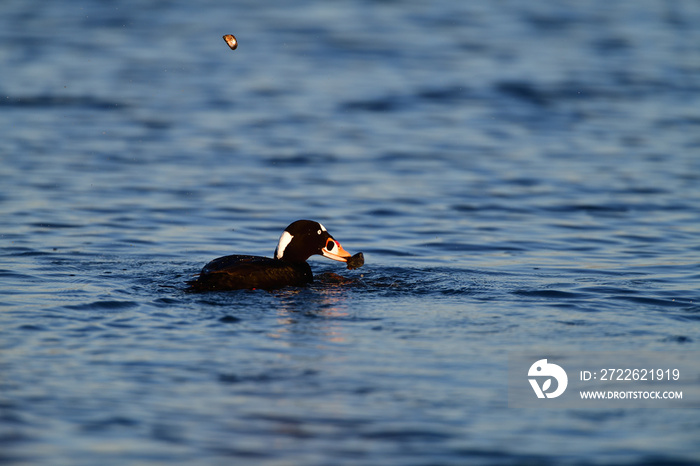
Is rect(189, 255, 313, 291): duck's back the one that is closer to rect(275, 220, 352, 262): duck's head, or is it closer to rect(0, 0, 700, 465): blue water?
rect(0, 0, 700, 465): blue water

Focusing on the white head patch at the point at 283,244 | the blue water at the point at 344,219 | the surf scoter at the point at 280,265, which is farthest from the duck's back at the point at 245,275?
the white head patch at the point at 283,244

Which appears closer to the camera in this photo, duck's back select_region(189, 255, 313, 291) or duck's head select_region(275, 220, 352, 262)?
duck's back select_region(189, 255, 313, 291)

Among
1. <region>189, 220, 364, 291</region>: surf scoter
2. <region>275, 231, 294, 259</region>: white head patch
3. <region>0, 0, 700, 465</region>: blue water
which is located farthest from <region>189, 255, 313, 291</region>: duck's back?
<region>275, 231, 294, 259</region>: white head patch

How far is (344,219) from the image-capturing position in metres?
12.7

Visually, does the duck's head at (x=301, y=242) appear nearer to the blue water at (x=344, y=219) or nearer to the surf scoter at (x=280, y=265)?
the surf scoter at (x=280, y=265)

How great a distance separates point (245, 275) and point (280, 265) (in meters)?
0.52

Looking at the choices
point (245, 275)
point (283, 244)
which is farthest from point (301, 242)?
point (245, 275)

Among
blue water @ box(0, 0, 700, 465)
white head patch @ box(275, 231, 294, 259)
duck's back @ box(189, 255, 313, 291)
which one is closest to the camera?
blue water @ box(0, 0, 700, 465)

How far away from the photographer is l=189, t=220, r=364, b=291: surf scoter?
872cm

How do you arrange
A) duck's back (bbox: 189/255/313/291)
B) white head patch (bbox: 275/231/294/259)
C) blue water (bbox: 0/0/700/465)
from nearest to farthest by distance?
blue water (bbox: 0/0/700/465) < duck's back (bbox: 189/255/313/291) < white head patch (bbox: 275/231/294/259)

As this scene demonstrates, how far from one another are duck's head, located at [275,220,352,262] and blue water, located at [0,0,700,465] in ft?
1.33

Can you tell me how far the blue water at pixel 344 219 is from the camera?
5895mm

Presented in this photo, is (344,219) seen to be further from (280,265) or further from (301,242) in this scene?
(280,265)

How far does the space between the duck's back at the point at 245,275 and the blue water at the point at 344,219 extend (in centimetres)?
12
